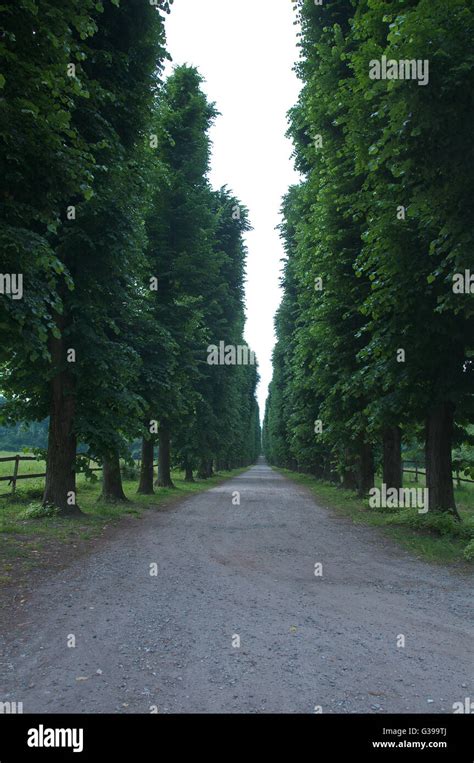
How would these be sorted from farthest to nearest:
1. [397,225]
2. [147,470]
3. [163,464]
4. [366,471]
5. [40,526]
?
[163,464], [147,470], [366,471], [40,526], [397,225]

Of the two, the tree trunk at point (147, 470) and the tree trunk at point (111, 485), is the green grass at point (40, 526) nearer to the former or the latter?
the tree trunk at point (111, 485)

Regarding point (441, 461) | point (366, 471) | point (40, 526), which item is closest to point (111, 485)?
point (40, 526)

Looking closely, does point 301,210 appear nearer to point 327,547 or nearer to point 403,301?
point 403,301

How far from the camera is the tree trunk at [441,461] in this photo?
40.7 ft

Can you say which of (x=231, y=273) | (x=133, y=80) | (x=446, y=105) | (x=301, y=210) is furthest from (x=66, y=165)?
(x=231, y=273)

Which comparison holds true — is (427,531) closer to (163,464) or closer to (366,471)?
(366,471)

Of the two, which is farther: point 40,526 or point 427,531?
point 427,531

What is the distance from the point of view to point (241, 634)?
529 cm

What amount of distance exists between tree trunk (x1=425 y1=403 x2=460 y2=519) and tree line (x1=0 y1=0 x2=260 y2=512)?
6.88 meters

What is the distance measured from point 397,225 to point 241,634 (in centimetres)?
786

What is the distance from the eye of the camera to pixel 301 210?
22.5 meters

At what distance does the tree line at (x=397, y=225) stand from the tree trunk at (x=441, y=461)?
0.03 m

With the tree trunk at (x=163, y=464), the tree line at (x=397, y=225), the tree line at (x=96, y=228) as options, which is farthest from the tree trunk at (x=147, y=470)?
the tree line at (x=397, y=225)

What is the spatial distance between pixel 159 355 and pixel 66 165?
9.59m
